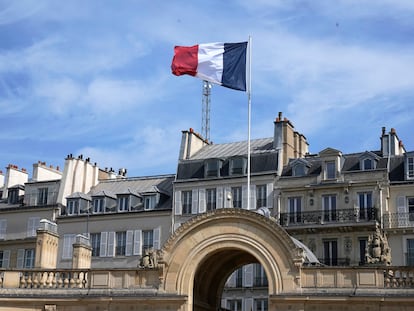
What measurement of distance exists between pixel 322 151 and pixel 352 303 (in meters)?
23.2

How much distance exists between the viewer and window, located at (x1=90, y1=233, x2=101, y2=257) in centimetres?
5206

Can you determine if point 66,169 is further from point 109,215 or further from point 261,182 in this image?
point 261,182

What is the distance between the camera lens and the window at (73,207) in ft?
176

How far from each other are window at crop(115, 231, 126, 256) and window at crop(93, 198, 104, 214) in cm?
242

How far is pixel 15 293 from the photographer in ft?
95.8

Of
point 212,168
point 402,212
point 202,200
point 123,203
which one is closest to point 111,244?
point 123,203

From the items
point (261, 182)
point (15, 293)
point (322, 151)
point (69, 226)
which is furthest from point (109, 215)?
point (15, 293)

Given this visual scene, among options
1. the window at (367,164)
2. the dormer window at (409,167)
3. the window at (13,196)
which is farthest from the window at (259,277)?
the window at (13,196)

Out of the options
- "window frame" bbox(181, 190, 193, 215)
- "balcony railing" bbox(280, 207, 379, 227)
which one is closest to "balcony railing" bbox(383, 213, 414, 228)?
"balcony railing" bbox(280, 207, 379, 227)

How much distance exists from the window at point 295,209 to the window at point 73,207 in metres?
14.8

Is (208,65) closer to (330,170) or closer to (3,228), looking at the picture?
(330,170)

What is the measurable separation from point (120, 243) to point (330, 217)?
13.9 metres

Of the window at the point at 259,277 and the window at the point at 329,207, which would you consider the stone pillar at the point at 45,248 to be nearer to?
the window at the point at 259,277

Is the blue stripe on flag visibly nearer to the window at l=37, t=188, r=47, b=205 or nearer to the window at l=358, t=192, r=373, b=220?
the window at l=358, t=192, r=373, b=220
